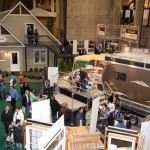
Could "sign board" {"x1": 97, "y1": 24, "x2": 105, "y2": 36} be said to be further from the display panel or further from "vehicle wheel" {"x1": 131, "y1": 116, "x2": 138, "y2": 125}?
"vehicle wheel" {"x1": 131, "y1": 116, "x2": 138, "y2": 125}

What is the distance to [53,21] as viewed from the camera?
4181 centimetres

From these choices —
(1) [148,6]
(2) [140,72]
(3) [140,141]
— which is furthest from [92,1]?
(3) [140,141]

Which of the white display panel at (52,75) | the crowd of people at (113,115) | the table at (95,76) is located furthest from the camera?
the white display panel at (52,75)

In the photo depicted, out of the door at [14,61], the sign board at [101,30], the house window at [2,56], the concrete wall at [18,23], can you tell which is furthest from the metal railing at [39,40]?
the sign board at [101,30]

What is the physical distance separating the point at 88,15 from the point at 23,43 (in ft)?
32.9

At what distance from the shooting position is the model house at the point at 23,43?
23.5m

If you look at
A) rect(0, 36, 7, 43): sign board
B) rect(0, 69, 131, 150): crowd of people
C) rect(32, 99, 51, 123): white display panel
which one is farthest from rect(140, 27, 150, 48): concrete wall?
rect(32, 99, 51, 123): white display panel

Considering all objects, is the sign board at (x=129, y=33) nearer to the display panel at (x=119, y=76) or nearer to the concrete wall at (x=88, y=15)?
the concrete wall at (x=88, y=15)

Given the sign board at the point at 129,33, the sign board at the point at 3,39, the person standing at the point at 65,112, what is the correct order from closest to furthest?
1. the person standing at the point at 65,112
2. the sign board at the point at 129,33
3. the sign board at the point at 3,39

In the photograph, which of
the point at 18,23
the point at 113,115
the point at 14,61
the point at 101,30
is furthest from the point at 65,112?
the point at 101,30

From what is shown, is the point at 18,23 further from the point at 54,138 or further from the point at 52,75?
the point at 54,138

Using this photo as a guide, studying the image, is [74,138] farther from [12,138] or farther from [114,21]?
[114,21]

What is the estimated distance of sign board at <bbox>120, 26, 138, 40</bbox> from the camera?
22.1 m

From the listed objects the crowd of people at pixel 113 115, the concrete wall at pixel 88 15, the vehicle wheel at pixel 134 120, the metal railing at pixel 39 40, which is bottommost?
the vehicle wheel at pixel 134 120
